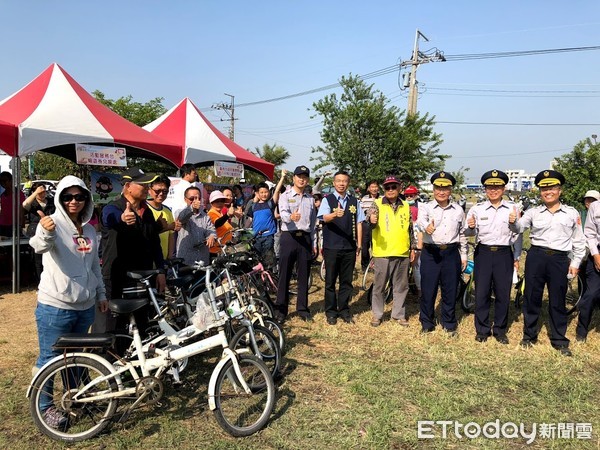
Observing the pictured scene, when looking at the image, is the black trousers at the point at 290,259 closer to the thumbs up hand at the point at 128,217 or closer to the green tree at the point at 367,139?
the thumbs up hand at the point at 128,217

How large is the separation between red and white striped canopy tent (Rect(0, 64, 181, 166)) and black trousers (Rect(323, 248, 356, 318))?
15.5 feet

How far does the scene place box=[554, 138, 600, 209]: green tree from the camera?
32.7 feet

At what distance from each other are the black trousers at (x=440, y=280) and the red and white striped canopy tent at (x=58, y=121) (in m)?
5.83

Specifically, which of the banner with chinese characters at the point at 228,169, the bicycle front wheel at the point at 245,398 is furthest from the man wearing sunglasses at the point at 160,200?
the banner with chinese characters at the point at 228,169

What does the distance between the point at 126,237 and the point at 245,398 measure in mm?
1600

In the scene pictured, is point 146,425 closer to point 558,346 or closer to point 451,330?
point 451,330

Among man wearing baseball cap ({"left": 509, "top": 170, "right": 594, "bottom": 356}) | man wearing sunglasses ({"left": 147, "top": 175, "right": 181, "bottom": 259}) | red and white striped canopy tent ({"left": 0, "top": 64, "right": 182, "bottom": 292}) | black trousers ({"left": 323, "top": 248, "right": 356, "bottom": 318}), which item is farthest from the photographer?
red and white striped canopy tent ({"left": 0, "top": 64, "right": 182, "bottom": 292})

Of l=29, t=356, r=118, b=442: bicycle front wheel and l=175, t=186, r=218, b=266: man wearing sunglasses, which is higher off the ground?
l=175, t=186, r=218, b=266: man wearing sunglasses

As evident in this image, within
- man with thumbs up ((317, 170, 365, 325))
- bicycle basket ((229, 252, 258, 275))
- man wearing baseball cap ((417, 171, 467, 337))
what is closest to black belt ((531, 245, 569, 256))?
man wearing baseball cap ((417, 171, 467, 337))

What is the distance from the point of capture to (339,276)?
5516mm

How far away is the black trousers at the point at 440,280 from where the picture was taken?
4945 millimetres

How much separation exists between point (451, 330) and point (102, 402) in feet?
12.8

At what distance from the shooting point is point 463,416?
3303 mm

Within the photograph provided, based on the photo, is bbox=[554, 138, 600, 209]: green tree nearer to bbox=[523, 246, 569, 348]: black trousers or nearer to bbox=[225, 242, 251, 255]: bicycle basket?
bbox=[523, 246, 569, 348]: black trousers
